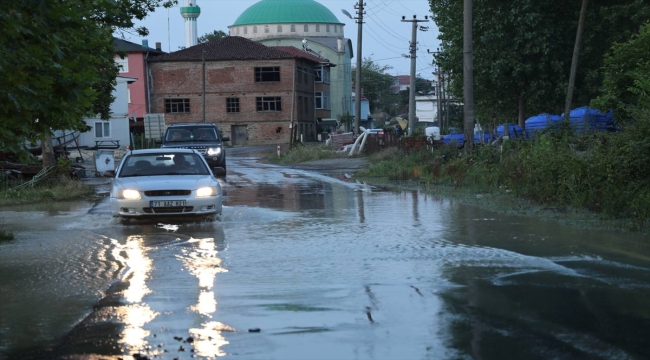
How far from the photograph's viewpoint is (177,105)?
267 ft

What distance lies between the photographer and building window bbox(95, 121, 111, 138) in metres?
60.0

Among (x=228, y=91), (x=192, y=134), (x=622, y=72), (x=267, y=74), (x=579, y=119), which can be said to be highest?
(x=267, y=74)

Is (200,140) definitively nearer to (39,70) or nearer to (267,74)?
(39,70)

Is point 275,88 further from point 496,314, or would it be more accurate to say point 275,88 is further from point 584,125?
point 496,314

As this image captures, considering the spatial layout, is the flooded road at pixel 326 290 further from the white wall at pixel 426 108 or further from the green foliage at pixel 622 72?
the white wall at pixel 426 108

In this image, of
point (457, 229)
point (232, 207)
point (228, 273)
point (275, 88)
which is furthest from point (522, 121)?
point (275, 88)

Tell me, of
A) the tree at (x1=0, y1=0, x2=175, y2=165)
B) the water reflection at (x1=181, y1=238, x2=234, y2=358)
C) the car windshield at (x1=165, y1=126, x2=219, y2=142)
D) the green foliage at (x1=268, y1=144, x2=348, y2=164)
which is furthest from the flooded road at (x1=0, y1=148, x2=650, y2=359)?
the green foliage at (x1=268, y1=144, x2=348, y2=164)

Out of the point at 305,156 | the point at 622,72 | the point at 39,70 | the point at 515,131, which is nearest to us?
the point at 39,70

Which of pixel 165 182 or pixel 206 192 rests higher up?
pixel 165 182

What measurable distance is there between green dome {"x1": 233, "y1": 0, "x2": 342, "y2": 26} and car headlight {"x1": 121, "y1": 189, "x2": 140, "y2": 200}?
9666 centimetres

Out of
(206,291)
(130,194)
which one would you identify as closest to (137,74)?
(130,194)

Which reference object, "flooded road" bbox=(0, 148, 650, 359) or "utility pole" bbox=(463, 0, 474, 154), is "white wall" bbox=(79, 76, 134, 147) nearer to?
"utility pole" bbox=(463, 0, 474, 154)

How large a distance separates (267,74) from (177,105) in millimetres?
8628

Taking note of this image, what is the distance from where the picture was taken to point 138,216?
50.3 feet
